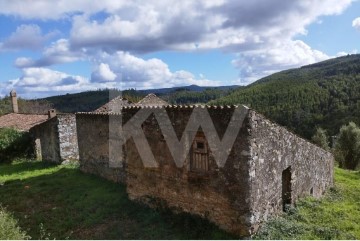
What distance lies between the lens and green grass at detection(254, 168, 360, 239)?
32.4 ft

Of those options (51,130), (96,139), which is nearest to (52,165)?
(51,130)

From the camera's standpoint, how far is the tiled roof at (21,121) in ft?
98.3

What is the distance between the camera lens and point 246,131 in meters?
9.48

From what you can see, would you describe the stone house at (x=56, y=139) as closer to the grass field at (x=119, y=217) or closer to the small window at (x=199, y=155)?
the grass field at (x=119, y=217)

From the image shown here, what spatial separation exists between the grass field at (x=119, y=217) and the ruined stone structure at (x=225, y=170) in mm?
464

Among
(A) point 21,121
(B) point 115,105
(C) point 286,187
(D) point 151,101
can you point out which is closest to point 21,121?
(A) point 21,121

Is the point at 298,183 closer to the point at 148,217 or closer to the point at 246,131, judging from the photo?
the point at 246,131

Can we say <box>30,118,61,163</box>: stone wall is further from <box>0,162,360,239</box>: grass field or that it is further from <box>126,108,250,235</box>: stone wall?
<box>126,108,250,235</box>: stone wall

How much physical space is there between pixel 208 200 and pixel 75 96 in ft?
344

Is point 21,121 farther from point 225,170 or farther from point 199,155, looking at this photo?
point 225,170

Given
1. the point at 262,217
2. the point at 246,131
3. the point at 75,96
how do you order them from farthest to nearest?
the point at 75,96 < the point at 262,217 < the point at 246,131

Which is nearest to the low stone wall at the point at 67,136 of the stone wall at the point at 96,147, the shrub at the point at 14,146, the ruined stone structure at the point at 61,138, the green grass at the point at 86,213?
the ruined stone structure at the point at 61,138

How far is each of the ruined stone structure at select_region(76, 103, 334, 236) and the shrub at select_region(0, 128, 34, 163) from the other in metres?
16.4

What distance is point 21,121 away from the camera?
32344 mm
